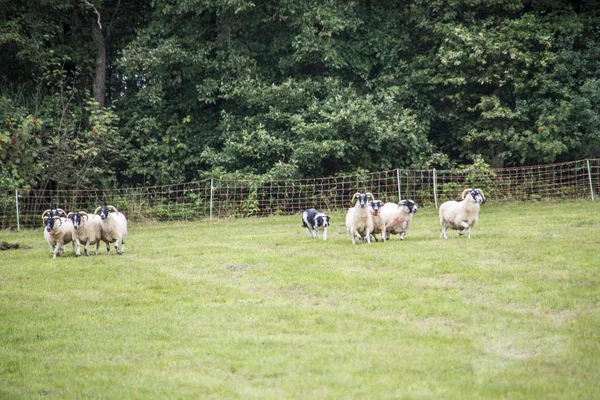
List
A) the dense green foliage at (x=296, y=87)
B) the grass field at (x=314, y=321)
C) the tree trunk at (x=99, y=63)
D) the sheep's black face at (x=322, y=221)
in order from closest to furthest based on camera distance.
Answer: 1. the grass field at (x=314, y=321)
2. the sheep's black face at (x=322, y=221)
3. the dense green foliage at (x=296, y=87)
4. the tree trunk at (x=99, y=63)

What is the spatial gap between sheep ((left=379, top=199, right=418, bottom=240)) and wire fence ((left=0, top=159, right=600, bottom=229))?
9040 mm

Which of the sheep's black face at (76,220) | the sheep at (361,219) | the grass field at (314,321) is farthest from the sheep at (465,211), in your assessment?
the sheep's black face at (76,220)

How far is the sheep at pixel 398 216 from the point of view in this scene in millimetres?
18516

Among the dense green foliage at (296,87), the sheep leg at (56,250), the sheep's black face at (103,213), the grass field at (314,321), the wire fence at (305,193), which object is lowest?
the grass field at (314,321)

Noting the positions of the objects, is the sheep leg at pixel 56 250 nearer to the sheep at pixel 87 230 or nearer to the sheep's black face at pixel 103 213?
the sheep at pixel 87 230

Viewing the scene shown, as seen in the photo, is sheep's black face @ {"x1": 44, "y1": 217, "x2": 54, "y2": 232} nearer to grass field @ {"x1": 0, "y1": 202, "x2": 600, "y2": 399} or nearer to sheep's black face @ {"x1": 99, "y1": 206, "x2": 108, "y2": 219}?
grass field @ {"x1": 0, "y1": 202, "x2": 600, "y2": 399}

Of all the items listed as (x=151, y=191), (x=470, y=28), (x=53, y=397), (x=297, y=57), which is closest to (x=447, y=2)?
(x=470, y=28)

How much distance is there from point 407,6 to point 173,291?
75.1ft

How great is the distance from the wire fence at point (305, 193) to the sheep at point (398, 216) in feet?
29.7

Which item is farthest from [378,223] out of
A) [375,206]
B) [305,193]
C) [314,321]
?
[305,193]

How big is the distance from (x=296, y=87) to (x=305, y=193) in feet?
14.8

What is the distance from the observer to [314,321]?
1063cm

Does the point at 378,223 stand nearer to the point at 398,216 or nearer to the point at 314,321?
the point at 398,216

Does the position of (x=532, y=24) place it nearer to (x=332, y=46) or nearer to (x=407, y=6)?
(x=407, y=6)
